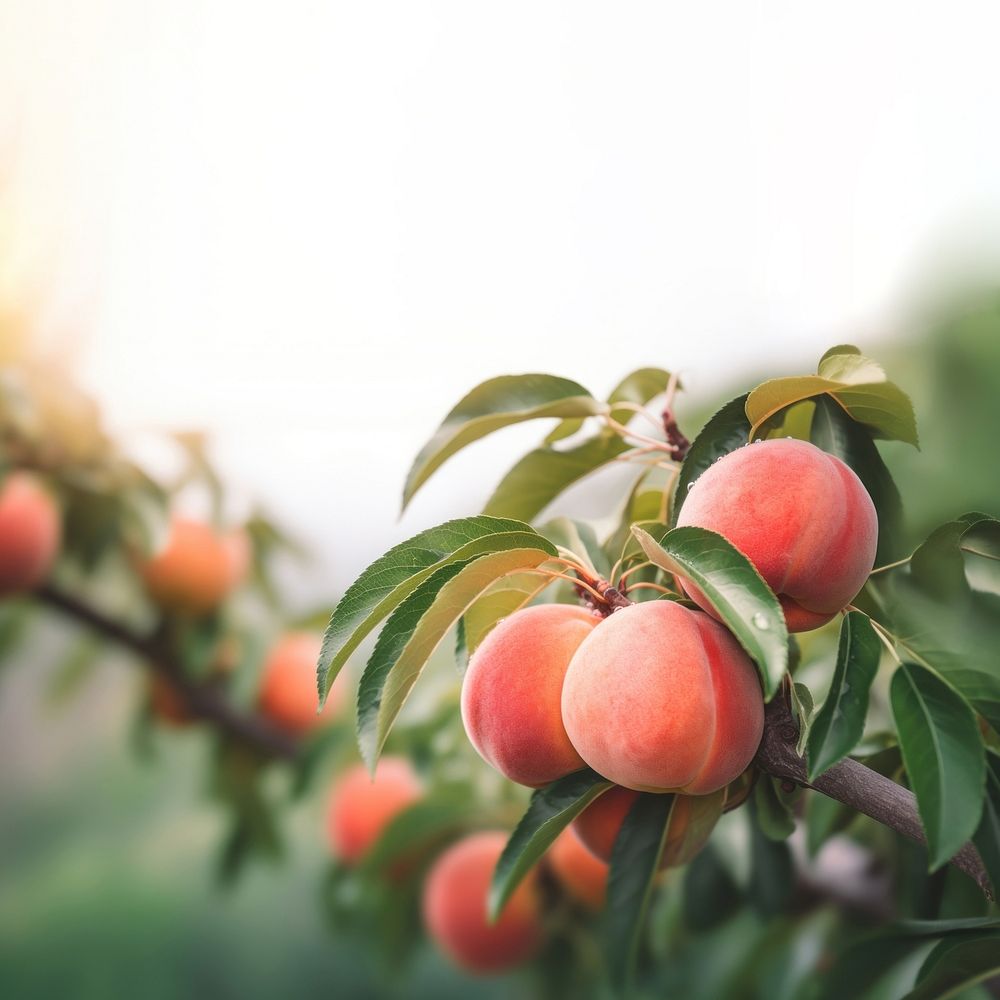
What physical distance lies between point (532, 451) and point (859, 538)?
0.17 metres

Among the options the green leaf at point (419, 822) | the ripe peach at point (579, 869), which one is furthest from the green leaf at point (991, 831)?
the green leaf at point (419, 822)

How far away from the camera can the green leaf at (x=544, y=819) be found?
0.37 metres

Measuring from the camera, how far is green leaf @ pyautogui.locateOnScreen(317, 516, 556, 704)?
0.35 meters

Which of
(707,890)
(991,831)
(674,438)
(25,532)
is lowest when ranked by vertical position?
A: (707,890)

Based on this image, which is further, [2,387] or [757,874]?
[2,387]

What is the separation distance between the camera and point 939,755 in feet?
0.98

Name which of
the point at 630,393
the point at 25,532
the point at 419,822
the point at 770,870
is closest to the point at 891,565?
the point at 630,393

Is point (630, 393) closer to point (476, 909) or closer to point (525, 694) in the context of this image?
point (525, 694)

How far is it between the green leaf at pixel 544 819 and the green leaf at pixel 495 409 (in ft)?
0.44

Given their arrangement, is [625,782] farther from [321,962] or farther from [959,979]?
[321,962]

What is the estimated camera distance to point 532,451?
466 mm

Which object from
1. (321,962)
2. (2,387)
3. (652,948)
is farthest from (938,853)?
(321,962)

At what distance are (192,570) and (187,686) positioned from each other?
12cm

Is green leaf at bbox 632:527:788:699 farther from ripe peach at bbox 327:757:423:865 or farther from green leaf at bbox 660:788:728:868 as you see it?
ripe peach at bbox 327:757:423:865
